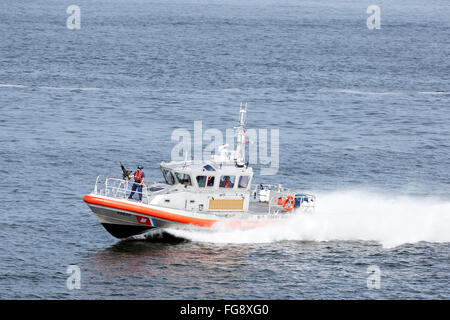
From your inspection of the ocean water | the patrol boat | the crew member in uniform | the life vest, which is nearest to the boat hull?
the patrol boat

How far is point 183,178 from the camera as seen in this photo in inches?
1849

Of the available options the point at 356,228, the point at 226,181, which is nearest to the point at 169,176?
the point at 226,181

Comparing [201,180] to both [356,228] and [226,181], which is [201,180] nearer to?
[226,181]

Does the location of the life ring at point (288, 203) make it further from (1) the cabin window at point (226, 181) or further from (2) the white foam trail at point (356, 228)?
(1) the cabin window at point (226, 181)

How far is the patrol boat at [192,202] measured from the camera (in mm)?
45312

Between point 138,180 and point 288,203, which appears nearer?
point 138,180

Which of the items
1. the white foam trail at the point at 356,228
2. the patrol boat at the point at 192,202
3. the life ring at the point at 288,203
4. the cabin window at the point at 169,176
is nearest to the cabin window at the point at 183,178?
the patrol boat at the point at 192,202

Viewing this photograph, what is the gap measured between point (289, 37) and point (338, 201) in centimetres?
11031

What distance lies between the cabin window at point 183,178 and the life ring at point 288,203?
645 centimetres

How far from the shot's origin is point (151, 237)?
4722cm

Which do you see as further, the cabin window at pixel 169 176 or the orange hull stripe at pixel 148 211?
the cabin window at pixel 169 176

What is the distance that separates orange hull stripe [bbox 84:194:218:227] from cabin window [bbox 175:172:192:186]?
217 centimetres

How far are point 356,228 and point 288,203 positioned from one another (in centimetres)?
482

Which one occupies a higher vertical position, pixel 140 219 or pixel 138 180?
pixel 138 180
